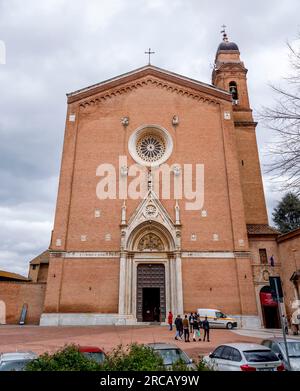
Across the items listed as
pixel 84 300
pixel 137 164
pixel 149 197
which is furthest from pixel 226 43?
pixel 84 300

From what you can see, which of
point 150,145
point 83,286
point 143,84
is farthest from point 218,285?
point 143,84

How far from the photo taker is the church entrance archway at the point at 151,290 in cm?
2295

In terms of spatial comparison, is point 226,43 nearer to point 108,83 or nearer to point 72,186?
point 108,83

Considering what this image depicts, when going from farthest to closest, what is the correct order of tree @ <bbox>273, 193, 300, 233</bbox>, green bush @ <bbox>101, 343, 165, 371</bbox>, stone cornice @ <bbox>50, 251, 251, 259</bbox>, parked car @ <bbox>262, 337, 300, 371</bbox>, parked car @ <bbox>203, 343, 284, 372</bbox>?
tree @ <bbox>273, 193, 300, 233</bbox> < stone cornice @ <bbox>50, 251, 251, 259</bbox> < parked car @ <bbox>262, 337, 300, 371</bbox> < parked car @ <bbox>203, 343, 284, 372</bbox> < green bush @ <bbox>101, 343, 165, 371</bbox>

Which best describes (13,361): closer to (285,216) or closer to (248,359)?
(248,359)

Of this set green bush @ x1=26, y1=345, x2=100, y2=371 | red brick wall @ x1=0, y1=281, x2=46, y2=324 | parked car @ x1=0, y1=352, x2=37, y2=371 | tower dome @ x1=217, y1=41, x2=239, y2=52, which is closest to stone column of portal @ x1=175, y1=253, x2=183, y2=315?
red brick wall @ x1=0, y1=281, x2=46, y2=324

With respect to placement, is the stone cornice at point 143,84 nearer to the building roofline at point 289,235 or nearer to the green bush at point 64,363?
the building roofline at point 289,235

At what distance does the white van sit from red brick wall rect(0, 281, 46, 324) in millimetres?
12407

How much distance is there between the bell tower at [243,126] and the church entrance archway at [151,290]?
9.19m

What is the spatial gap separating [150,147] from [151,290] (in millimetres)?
11701

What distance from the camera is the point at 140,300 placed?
894 inches

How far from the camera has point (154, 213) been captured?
2403 cm

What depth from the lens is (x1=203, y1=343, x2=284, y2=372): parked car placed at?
753 cm

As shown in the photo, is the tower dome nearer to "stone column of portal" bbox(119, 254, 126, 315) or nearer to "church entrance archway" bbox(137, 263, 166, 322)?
"church entrance archway" bbox(137, 263, 166, 322)
